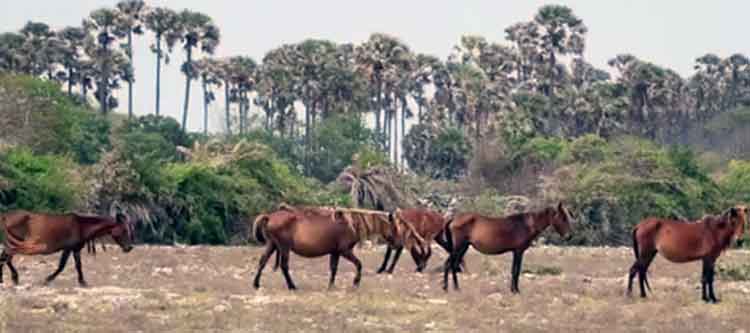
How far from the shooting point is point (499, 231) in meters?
23.9

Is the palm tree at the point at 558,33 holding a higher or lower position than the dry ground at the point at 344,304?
higher

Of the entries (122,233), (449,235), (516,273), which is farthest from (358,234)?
(122,233)

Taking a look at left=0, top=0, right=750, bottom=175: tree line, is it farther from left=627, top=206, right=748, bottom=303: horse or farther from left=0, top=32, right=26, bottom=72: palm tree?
left=627, top=206, right=748, bottom=303: horse

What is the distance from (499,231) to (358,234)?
2569mm

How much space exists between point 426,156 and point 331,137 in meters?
6.68

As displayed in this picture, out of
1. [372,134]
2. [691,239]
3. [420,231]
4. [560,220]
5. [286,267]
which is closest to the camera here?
[286,267]

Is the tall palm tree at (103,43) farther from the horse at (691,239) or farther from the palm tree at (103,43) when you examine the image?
the horse at (691,239)

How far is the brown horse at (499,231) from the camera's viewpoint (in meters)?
23.8

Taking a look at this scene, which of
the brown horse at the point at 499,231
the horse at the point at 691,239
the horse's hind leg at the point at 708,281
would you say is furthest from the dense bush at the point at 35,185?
the horse's hind leg at the point at 708,281

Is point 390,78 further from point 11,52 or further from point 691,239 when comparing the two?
point 691,239

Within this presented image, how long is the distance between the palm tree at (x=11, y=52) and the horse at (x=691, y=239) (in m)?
60.0

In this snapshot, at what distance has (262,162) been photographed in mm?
52031

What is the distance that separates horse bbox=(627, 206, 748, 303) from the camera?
74.5 feet

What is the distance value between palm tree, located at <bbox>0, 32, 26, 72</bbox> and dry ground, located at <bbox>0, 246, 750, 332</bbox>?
168 ft
